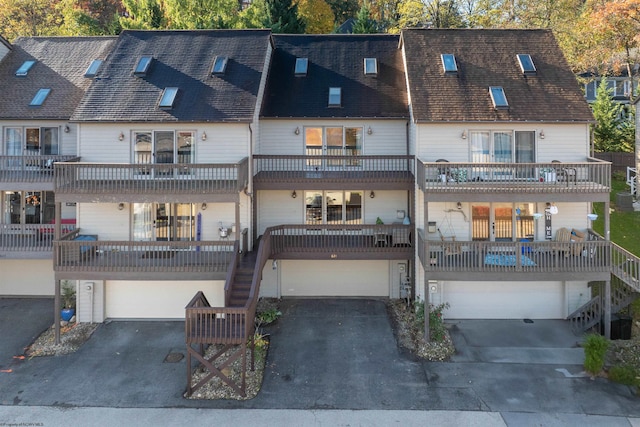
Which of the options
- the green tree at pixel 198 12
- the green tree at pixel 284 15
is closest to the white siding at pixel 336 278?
the green tree at pixel 198 12

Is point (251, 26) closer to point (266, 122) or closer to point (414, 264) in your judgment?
point (266, 122)

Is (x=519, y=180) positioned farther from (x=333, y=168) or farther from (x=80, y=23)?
(x=80, y=23)

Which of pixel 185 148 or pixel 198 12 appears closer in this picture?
pixel 185 148

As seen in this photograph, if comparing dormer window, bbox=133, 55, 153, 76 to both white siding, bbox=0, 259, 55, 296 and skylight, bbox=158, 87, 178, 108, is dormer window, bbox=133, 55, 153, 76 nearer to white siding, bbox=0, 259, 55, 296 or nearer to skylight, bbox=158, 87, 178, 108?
skylight, bbox=158, 87, 178, 108

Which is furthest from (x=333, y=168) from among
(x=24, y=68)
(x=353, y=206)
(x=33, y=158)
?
(x=24, y=68)

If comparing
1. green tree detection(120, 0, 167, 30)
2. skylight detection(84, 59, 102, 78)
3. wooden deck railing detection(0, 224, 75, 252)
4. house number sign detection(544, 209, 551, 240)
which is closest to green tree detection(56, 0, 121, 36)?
green tree detection(120, 0, 167, 30)
